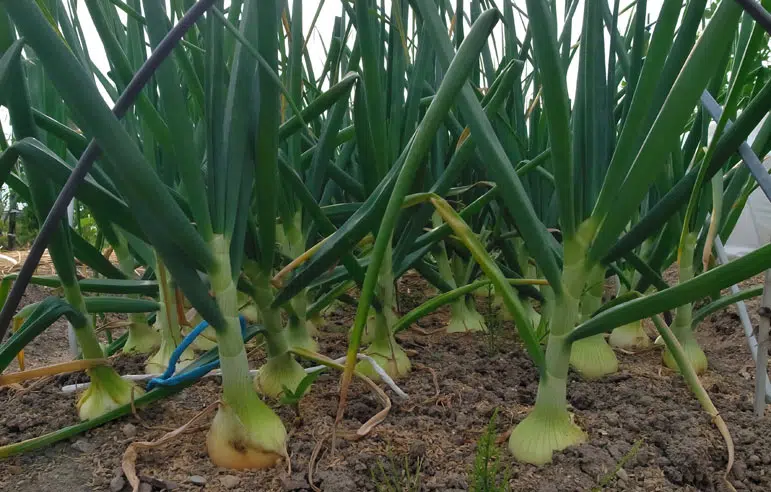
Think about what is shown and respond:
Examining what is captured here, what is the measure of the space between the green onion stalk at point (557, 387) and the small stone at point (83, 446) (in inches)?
18.4

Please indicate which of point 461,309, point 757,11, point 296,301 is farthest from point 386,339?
point 757,11

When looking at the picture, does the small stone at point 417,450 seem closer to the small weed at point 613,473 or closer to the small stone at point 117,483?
the small weed at point 613,473

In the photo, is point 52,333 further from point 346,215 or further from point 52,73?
point 52,73

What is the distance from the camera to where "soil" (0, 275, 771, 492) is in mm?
577

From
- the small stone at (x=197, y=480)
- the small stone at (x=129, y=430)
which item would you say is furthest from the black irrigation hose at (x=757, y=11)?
the small stone at (x=129, y=430)

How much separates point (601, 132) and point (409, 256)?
0.33 metres

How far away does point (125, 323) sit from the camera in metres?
0.93

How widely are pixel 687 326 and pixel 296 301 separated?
584 millimetres

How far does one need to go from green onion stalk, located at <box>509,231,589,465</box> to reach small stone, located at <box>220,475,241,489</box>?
29 cm

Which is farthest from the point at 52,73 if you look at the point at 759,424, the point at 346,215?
the point at 759,424

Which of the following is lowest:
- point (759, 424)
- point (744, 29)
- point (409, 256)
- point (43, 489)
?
point (43, 489)

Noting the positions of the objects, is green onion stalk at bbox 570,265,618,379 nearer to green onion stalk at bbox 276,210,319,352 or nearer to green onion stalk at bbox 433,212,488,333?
green onion stalk at bbox 433,212,488,333

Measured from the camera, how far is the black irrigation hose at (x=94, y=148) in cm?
41

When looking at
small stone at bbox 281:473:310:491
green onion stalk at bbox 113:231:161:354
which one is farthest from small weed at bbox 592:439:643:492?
green onion stalk at bbox 113:231:161:354
